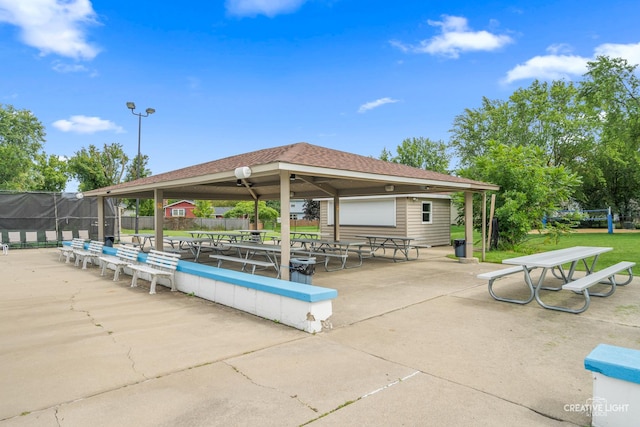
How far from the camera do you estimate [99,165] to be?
105 ft

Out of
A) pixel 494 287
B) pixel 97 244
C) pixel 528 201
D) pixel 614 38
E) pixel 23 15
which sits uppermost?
pixel 23 15

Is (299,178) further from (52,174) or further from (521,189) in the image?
(52,174)

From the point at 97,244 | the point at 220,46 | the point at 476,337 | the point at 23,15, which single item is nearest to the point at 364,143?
the point at 220,46

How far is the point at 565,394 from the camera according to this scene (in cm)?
287

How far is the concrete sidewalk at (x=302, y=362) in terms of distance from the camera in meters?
2.62

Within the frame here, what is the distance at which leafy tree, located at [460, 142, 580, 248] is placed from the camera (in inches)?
523

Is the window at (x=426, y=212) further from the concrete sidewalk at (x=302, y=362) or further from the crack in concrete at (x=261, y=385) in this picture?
the crack in concrete at (x=261, y=385)

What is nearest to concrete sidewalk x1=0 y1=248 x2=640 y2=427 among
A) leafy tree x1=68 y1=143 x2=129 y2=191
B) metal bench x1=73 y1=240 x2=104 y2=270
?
metal bench x1=73 y1=240 x2=104 y2=270

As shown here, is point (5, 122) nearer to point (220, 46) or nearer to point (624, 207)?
point (220, 46)

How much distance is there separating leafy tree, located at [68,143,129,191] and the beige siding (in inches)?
936

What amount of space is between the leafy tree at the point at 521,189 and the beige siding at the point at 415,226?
3.16 metres

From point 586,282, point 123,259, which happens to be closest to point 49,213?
point 123,259

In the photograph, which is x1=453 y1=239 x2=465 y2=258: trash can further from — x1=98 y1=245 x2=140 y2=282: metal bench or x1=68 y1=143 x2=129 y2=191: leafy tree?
x1=68 y1=143 x2=129 y2=191: leafy tree

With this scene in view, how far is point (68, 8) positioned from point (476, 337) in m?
18.5
